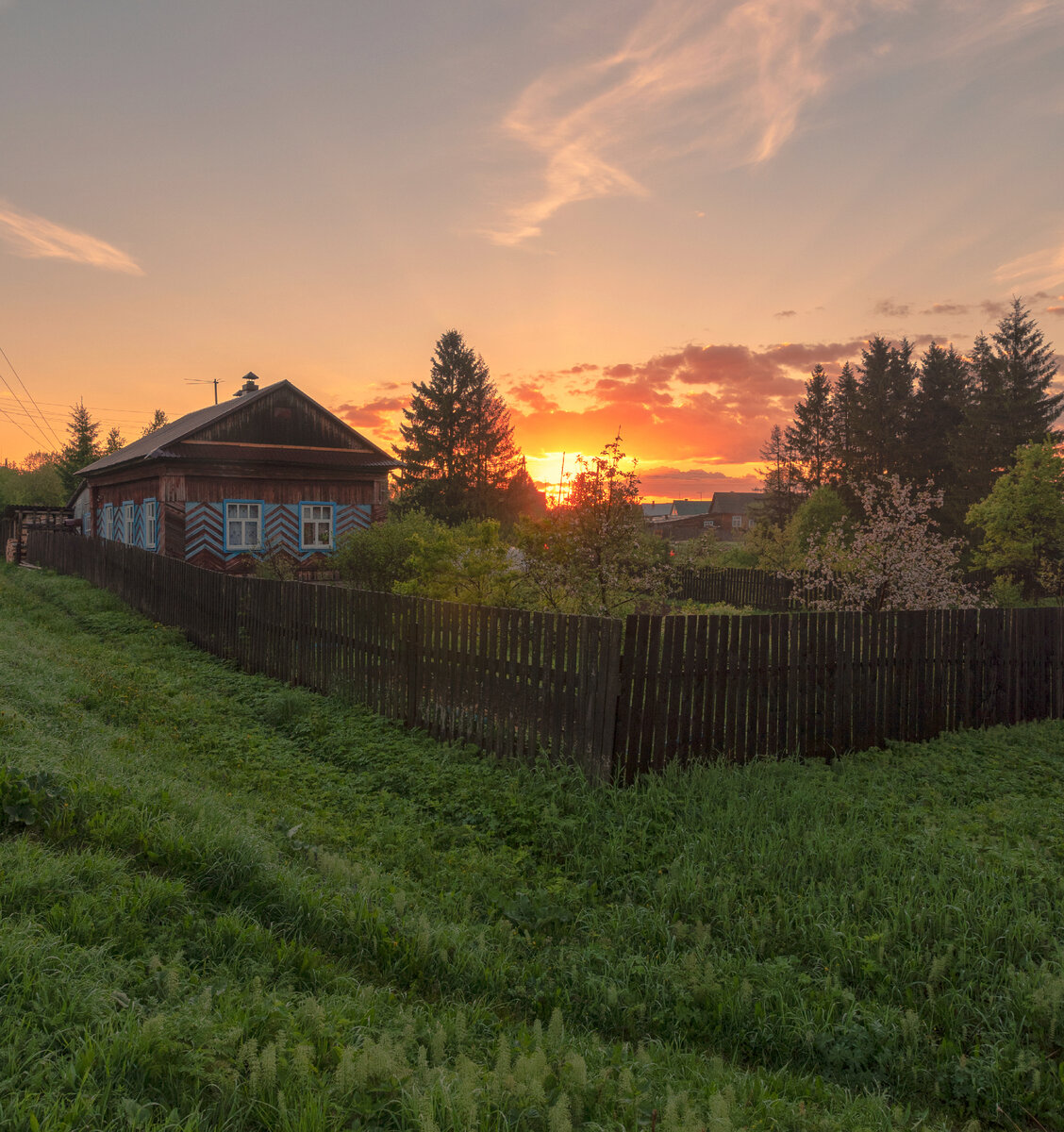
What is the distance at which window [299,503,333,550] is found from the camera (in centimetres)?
2653

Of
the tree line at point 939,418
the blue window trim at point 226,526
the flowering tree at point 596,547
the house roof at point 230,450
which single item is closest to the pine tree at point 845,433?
the tree line at point 939,418

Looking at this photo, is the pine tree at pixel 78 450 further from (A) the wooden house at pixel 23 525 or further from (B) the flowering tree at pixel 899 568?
(B) the flowering tree at pixel 899 568

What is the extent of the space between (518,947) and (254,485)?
956 inches

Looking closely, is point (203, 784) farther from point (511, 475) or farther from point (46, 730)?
point (511, 475)

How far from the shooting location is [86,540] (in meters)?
21.2

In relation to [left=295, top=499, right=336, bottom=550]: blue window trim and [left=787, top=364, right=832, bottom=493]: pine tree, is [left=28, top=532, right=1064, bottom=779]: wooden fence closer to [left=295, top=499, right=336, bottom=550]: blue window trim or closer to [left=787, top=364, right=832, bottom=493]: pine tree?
[left=295, top=499, right=336, bottom=550]: blue window trim

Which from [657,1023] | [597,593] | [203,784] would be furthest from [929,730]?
[203,784]

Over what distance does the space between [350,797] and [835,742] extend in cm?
500

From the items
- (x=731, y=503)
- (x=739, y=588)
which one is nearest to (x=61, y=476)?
(x=739, y=588)

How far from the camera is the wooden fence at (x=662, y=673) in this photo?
6.37 metres

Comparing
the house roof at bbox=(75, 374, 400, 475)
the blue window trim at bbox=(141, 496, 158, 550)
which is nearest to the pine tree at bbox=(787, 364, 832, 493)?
the house roof at bbox=(75, 374, 400, 475)

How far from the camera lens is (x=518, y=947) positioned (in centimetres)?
395

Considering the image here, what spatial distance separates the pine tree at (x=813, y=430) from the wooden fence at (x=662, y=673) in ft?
166

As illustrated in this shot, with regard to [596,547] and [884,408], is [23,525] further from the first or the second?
[884,408]
